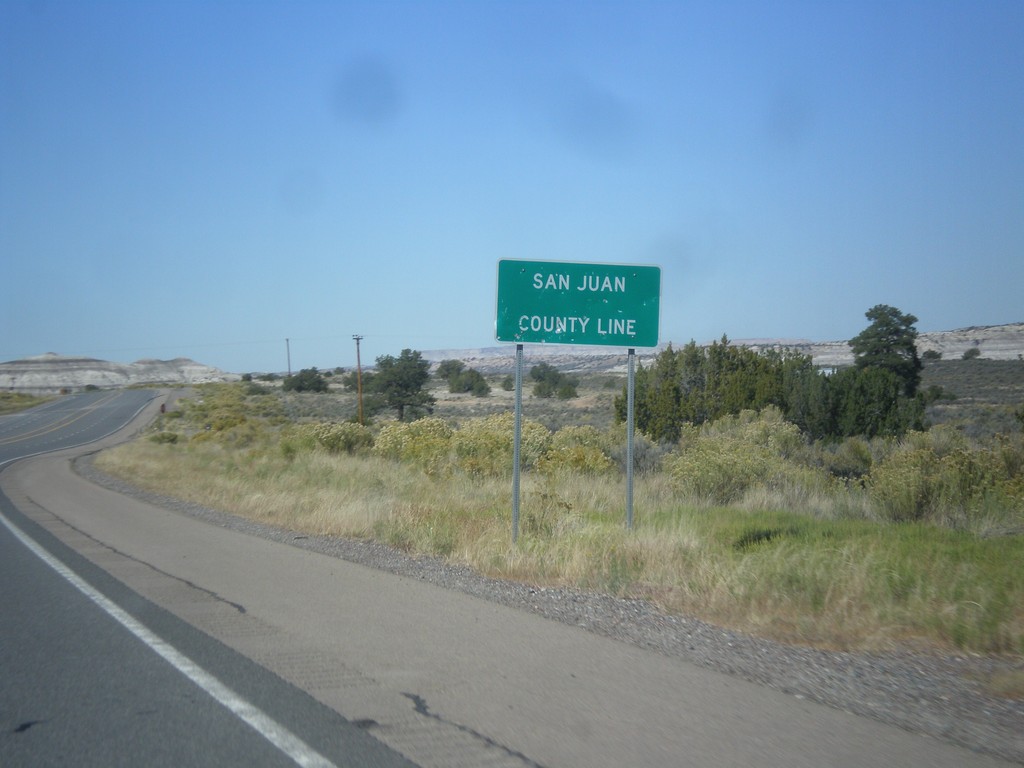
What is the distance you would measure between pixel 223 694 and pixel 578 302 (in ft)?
25.7

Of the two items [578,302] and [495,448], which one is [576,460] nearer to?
[495,448]

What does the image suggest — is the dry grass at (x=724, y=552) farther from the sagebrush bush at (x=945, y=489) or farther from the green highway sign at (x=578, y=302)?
the green highway sign at (x=578, y=302)

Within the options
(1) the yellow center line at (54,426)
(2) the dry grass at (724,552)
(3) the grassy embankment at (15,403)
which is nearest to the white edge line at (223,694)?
(2) the dry grass at (724,552)

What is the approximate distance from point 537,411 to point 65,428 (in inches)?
1599

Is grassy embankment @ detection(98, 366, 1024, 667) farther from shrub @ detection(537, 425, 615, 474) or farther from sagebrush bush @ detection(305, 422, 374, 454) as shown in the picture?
sagebrush bush @ detection(305, 422, 374, 454)

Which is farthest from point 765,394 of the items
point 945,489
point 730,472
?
point 945,489

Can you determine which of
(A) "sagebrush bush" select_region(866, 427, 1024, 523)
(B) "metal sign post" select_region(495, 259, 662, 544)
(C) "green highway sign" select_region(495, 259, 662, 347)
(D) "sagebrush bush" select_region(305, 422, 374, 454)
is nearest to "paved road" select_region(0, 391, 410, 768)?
(B) "metal sign post" select_region(495, 259, 662, 544)

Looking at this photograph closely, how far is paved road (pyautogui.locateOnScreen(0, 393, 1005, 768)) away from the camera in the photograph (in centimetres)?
527

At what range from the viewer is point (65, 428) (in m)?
69.6

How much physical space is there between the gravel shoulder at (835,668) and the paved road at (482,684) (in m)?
0.22

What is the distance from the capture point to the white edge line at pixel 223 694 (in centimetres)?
527

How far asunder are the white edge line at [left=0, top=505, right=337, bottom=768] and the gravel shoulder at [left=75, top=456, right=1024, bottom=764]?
3.18 meters

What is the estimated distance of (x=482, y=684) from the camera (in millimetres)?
6555

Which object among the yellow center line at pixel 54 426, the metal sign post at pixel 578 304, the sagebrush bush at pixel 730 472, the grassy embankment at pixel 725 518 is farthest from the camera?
the yellow center line at pixel 54 426
